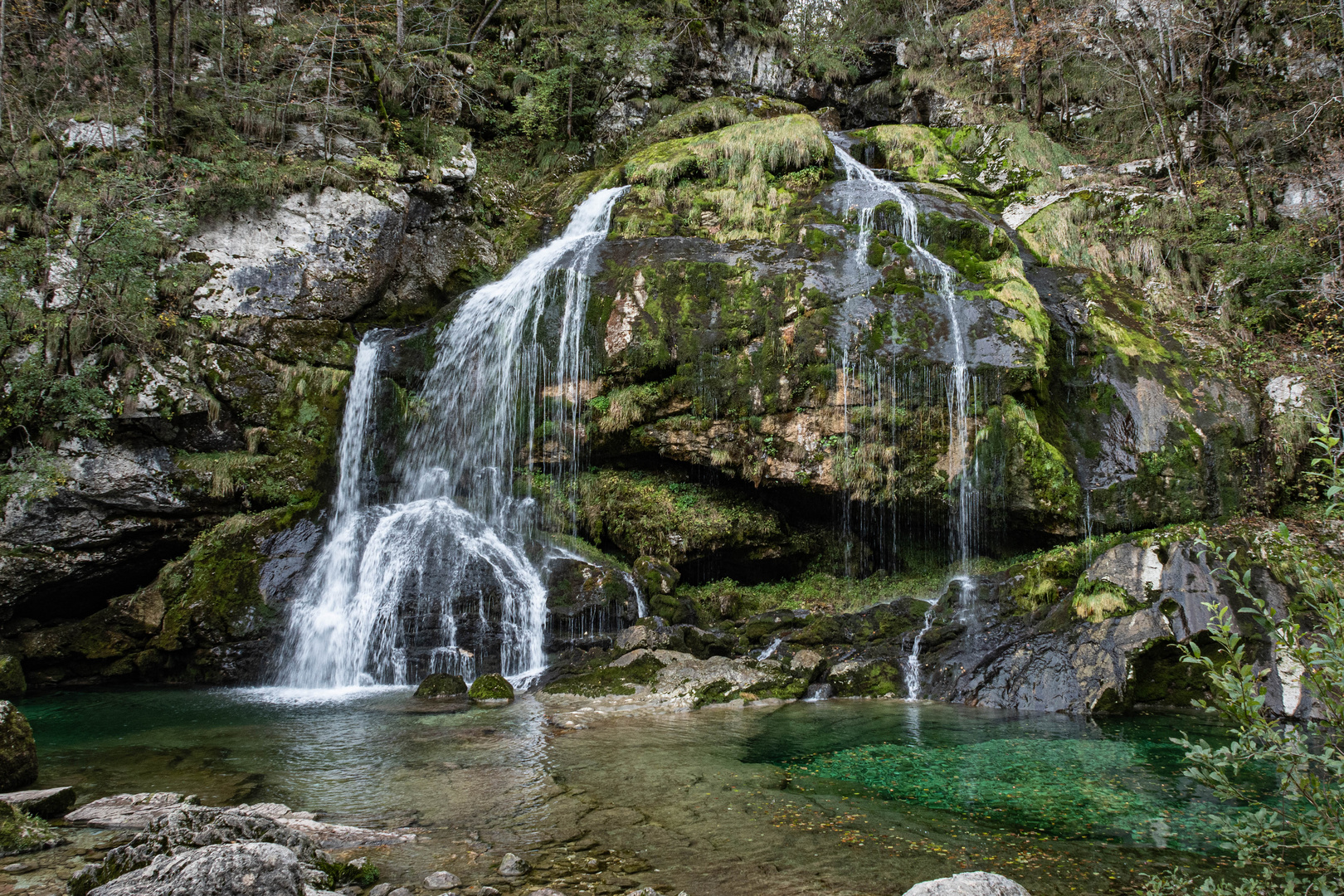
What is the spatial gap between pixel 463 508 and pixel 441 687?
4.07 meters

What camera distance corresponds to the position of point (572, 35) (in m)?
20.3

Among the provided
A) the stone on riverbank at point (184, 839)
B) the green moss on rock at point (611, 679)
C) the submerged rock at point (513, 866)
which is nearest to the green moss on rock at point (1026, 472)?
the green moss on rock at point (611, 679)

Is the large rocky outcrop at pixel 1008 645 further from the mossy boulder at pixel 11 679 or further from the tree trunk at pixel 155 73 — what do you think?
the tree trunk at pixel 155 73

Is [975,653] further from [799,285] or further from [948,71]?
[948,71]

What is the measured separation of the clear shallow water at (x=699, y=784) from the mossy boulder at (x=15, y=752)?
0.42 metres

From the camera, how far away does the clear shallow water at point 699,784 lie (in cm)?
436

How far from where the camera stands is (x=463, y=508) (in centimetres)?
1293

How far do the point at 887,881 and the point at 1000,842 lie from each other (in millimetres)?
1161

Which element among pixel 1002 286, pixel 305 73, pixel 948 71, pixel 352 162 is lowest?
pixel 1002 286

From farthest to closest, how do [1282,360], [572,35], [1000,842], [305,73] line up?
[572,35] → [305,73] → [1282,360] → [1000,842]

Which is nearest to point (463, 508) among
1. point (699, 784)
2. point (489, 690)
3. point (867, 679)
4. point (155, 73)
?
point (489, 690)

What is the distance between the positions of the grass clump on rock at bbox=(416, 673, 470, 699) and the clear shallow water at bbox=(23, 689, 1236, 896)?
402 millimetres

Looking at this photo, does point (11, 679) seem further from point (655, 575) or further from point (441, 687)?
point (655, 575)

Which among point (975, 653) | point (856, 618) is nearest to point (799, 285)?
point (856, 618)
